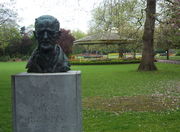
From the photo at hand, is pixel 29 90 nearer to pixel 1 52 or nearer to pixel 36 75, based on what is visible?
pixel 36 75

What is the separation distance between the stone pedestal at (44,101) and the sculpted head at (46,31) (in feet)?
2.31

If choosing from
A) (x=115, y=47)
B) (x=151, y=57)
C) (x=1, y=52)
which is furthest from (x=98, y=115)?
(x=1, y=52)

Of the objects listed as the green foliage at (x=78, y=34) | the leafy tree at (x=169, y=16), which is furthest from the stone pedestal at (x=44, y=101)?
the green foliage at (x=78, y=34)

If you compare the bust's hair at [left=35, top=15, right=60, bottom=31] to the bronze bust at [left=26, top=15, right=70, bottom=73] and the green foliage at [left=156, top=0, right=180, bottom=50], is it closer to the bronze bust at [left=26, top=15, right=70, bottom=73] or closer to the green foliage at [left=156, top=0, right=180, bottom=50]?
the bronze bust at [left=26, top=15, right=70, bottom=73]

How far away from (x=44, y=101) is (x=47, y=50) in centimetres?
103

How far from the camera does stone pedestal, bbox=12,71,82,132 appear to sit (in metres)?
4.57

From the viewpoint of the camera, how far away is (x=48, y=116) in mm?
4625

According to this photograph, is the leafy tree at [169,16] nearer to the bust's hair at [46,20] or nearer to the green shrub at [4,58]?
the bust's hair at [46,20]

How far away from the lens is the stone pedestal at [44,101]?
4574 millimetres

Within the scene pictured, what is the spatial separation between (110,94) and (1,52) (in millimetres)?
46916

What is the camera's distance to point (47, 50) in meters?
5.07

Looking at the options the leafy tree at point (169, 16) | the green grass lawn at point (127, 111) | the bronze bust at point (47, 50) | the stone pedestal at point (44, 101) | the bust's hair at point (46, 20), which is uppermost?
the leafy tree at point (169, 16)

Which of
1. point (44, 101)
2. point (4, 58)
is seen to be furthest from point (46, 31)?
point (4, 58)

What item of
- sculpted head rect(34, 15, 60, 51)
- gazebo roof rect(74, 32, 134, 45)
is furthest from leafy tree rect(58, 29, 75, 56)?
sculpted head rect(34, 15, 60, 51)
